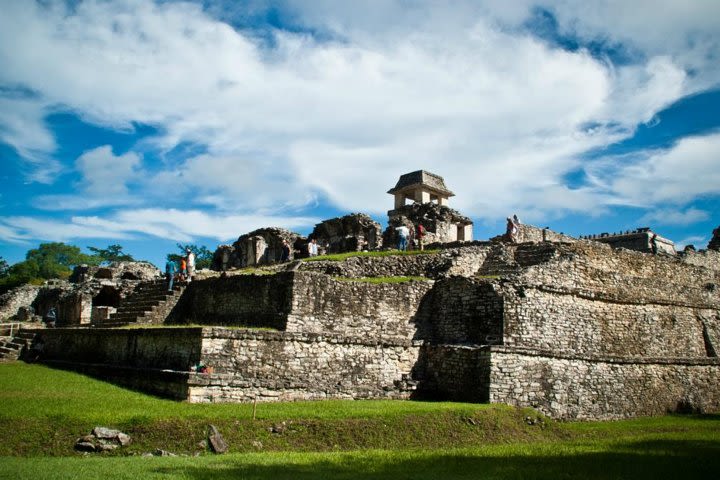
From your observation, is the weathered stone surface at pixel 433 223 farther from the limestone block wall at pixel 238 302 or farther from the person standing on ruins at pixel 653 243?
the limestone block wall at pixel 238 302

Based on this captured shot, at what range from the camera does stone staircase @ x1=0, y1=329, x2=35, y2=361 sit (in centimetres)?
2064

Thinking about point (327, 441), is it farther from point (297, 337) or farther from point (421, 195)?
point (421, 195)

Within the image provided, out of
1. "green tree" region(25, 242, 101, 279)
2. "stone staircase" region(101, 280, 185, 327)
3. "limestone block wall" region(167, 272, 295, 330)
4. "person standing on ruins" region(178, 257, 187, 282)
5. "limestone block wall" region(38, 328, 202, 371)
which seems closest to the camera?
"limestone block wall" region(38, 328, 202, 371)

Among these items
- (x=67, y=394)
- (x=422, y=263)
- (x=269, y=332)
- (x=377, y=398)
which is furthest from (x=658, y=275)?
(x=67, y=394)

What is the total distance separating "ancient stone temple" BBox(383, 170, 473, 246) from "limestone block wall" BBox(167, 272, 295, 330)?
9564 millimetres

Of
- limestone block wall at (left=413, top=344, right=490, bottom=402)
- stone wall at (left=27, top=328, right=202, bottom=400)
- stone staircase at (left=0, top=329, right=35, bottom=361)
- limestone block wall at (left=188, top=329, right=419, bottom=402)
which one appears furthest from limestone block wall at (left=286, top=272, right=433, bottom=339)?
stone staircase at (left=0, top=329, right=35, bottom=361)

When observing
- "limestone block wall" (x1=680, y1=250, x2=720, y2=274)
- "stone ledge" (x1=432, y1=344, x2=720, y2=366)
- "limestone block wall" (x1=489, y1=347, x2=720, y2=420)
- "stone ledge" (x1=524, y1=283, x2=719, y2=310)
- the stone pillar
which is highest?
the stone pillar

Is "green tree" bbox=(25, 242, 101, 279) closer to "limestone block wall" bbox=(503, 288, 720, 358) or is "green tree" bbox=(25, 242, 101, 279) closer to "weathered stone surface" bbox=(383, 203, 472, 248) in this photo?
"weathered stone surface" bbox=(383, 203, 472, 248)

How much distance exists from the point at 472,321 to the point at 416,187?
1926 cm

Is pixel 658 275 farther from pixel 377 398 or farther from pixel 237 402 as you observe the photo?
pixel 237 402

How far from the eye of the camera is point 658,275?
23016mm

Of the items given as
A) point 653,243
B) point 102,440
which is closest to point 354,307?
point 102,440

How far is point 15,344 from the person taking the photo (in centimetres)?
2119

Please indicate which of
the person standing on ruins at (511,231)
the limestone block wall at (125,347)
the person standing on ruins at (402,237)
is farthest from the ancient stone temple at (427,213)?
the limestone block wall at (125,347)
